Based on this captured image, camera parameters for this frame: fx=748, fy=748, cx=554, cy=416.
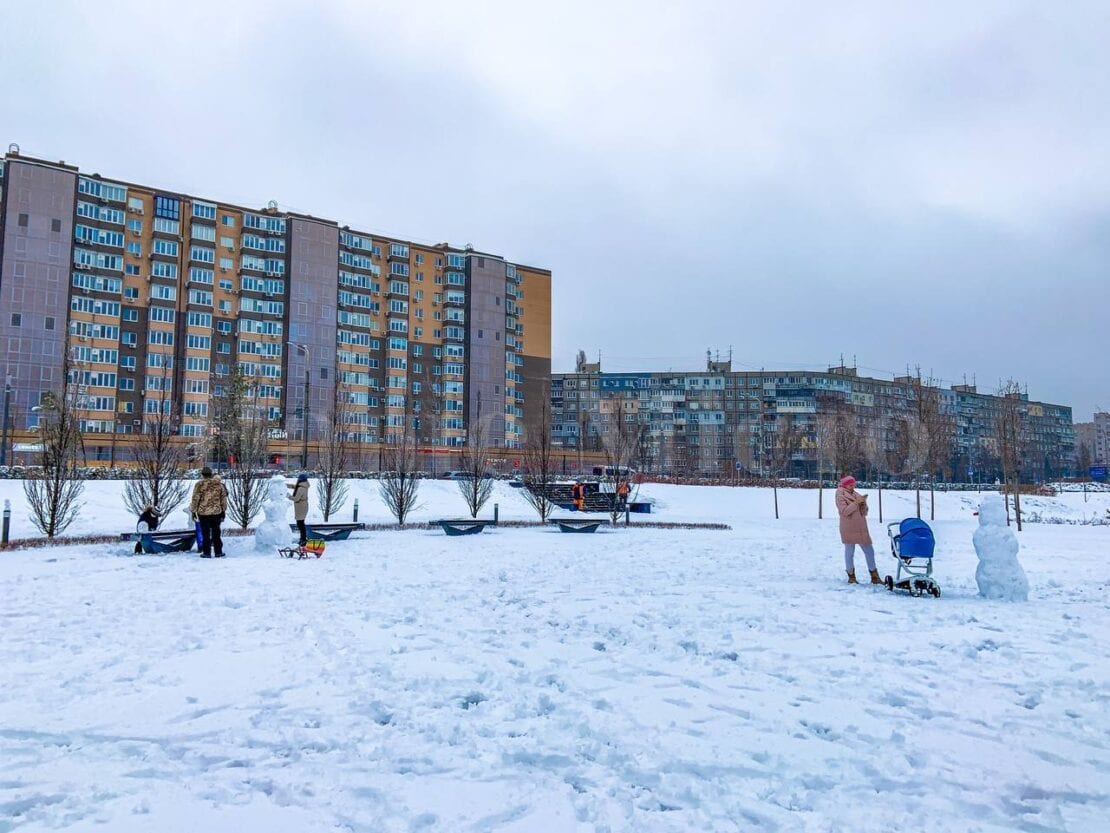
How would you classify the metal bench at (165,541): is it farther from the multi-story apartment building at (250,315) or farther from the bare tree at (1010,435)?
the multi-story apartment building at (250,315)

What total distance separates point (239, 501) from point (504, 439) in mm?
55573

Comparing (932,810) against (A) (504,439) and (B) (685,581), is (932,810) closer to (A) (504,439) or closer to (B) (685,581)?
(B) (685,581)

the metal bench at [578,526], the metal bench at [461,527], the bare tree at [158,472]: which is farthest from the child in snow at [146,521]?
the metal bench at [578,526]

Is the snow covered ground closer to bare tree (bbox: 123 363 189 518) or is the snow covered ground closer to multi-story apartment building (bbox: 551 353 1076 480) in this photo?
bare tree (bbox: 123 363 189 518)

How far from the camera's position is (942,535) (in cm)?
2408

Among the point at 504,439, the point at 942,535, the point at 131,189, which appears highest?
the point at 131,189

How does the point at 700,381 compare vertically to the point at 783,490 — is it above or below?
above

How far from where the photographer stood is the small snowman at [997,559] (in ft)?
32.9

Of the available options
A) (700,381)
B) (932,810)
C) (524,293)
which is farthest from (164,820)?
(700,381)

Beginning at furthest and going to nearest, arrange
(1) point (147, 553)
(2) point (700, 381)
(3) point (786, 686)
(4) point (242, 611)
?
(2) point (700, 381), (1) point (147, 553), (4) point (242, 611), (3) point (786, 686)

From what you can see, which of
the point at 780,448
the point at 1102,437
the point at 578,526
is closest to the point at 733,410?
the point at 780,448

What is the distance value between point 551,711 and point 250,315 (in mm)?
67262

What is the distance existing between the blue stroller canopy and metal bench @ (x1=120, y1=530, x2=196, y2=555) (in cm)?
1368

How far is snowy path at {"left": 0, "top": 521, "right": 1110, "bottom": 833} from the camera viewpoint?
3.89m
